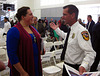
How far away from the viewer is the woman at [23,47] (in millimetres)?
1565

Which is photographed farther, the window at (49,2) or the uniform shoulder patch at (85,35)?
the window at (49,2)

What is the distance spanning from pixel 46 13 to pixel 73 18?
16.1 metres

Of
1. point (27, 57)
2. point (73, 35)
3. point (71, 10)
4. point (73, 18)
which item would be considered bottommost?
point (27, 57)

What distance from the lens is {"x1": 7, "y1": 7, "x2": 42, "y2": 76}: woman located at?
157cm

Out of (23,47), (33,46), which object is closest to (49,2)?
(33,46)

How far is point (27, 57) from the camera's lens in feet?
5.41

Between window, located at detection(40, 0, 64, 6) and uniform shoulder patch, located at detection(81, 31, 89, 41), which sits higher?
window, located at detection(40, 0, 64, 6)

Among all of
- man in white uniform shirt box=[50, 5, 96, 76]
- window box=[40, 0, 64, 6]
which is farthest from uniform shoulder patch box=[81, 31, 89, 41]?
window box=[40, 0, 64, 6]

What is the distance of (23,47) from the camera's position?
1.61 m

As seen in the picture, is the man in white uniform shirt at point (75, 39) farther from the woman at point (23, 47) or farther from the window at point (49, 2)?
the window at point (49, 2)

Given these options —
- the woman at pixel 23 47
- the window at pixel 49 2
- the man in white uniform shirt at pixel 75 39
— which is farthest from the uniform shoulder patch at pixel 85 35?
the window at pixel 49 2

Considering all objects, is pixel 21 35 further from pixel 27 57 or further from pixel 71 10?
pixel 71 10

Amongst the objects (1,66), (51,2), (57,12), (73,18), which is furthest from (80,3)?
(1,66)

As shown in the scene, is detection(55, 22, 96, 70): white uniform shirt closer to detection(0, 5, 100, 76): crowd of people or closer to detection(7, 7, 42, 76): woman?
detection(0, 5, 100, 76): crowd of people
